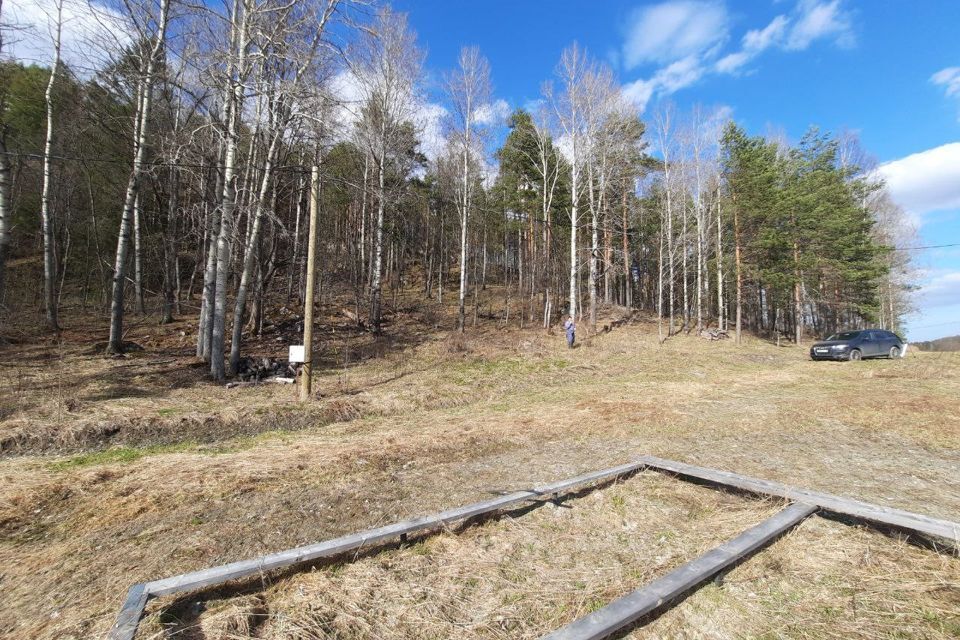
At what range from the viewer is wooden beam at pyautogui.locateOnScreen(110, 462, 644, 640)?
211 centimetres

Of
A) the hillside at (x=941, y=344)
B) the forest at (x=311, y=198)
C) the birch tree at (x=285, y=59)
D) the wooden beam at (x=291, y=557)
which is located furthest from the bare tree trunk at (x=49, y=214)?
the hillside at (x=941, y=344)

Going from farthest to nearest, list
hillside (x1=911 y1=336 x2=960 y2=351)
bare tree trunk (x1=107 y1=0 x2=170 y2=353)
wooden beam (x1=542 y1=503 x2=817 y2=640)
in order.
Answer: hillside (x1=911 y1=336 x2=960 y2=351) < bare tree trunk (x1=107 y1=0 x2=170 y2=353) < wooden beam (x1=542 y1=503 x2=817 y2=640)

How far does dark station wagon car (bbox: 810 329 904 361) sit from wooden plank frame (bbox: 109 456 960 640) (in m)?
17.8

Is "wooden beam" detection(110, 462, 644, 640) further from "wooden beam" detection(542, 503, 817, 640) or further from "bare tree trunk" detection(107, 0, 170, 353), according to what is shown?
"bare tree trunk" detection(107, 0, 170, 353)

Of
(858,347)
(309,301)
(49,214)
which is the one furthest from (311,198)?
(858,347)

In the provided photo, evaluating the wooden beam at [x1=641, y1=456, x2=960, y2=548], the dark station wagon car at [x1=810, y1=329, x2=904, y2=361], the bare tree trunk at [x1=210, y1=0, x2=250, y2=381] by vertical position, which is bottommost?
the wooden beam at [x1=641, y1=456, x2=960, y2=548]

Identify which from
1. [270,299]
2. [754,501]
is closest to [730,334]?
[754,501]

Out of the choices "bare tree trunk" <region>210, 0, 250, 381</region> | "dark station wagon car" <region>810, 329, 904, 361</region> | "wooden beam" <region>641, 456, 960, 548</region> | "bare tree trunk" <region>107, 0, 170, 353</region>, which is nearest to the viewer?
"wooden beam" <region>641, 456, 960, 548</region>

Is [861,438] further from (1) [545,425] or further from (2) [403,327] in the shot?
(2) [403,327]

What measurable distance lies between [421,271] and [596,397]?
31.2 m

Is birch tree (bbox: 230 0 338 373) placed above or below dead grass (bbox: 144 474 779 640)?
above

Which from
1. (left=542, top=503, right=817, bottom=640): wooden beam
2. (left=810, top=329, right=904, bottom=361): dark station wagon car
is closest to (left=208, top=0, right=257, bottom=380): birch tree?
(left=542, top=503, right=817, bottom=640): wooden beam

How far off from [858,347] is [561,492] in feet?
66.0

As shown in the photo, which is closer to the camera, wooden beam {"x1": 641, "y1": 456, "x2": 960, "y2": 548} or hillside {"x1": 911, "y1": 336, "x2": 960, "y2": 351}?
wooden beam {"x1": 641, "y1": 456, "x2": 960, "y2": 548}
